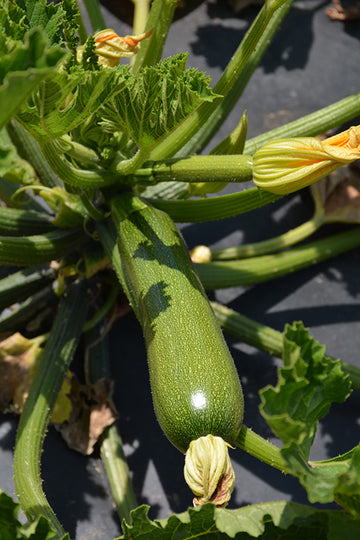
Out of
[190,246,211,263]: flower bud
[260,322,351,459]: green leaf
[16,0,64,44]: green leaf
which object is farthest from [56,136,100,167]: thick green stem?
[260,322,351,459]: green leaf

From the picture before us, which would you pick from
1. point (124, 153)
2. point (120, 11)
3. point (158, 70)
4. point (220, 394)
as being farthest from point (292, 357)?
point (120, 11)

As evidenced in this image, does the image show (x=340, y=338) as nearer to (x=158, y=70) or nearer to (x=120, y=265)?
(x=120, y=265)

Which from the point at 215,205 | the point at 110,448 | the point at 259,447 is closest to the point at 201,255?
the point at 215,205

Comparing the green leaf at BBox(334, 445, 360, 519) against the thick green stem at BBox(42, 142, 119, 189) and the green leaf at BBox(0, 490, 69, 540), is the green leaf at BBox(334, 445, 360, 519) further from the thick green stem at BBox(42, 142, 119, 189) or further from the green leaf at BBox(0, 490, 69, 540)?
the thick green stem at BBox(42, 142, 119, 189)

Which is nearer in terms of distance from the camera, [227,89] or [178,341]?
[178,341]

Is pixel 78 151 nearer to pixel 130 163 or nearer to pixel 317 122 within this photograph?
pixel 130 163
